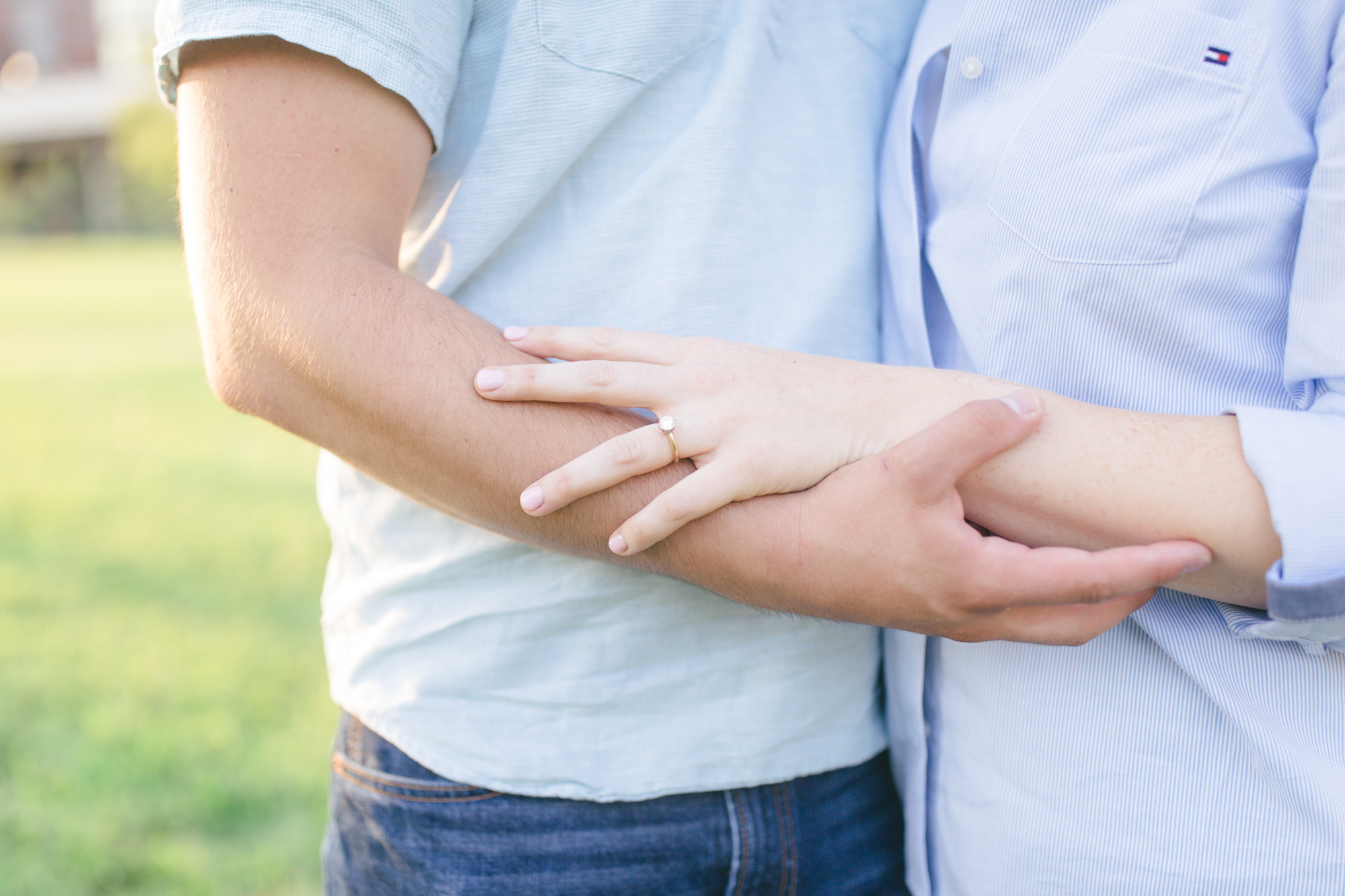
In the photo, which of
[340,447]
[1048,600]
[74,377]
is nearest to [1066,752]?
[1048,600]

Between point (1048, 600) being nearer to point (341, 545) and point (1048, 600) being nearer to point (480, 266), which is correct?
point (480, 266)

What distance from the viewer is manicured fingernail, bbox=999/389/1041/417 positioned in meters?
1.05

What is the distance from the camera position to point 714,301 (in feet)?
4.30

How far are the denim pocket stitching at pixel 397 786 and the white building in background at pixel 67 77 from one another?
5120cm

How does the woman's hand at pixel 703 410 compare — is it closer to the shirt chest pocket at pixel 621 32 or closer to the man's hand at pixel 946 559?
the man's hand at pixel 946 559

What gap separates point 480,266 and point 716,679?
0.68m

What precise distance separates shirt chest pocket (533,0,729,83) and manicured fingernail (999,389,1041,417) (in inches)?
25.7

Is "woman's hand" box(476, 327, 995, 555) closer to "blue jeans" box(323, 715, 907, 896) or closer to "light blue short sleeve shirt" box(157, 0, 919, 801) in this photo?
"light blue short sleeve shirt" box(157, 0, 919, 801)

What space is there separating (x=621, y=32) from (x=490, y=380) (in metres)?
0.53

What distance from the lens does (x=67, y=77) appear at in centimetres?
4616

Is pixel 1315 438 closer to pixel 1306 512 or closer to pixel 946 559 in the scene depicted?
pixel 1306 512

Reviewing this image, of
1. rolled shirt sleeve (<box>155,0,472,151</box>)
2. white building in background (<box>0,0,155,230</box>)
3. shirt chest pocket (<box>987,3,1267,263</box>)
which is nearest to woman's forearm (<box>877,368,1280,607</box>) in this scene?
shirt chest pocket (<box>987,3,1267,263</box>)

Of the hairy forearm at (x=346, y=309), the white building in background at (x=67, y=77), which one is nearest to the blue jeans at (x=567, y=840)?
the hairy forearm at (x=346, y=309)

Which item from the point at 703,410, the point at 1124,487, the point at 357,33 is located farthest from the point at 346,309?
the point at 1124,487
